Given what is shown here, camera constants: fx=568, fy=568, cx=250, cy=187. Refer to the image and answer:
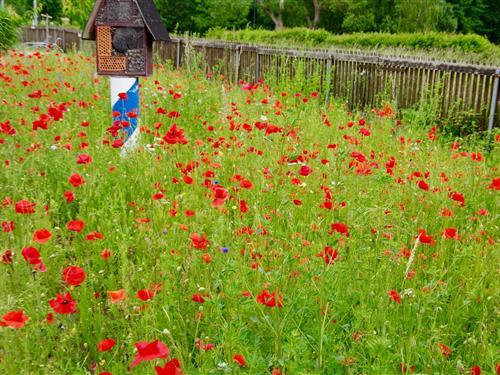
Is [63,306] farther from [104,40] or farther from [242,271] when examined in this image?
[104,40]

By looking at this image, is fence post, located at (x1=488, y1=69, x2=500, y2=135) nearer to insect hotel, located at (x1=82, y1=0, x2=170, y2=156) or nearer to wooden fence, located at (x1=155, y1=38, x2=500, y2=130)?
wooden fence, located at (x1=155, y1=38, x2=500, y2=130)

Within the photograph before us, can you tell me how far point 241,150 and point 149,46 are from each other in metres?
1.46

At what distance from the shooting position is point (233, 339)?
2.01 metres

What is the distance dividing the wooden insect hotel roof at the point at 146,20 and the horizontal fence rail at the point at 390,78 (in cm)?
139

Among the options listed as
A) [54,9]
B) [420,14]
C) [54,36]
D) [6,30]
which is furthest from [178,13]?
[6,30]

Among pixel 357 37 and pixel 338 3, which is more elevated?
pixel 338 3

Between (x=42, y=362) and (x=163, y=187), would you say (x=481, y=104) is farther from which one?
(x=42, y=362)

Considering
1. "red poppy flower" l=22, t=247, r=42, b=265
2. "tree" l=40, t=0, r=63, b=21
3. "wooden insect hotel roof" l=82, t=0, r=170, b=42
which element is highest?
"tree" l=40, t=0, r=63, b=21

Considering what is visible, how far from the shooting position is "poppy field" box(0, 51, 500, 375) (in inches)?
83.0

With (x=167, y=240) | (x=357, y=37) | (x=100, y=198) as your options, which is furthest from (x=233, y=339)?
(x=357, y=37)

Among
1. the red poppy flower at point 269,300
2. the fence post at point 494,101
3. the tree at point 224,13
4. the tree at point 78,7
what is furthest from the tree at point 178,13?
the red poppy flower at point 269,300

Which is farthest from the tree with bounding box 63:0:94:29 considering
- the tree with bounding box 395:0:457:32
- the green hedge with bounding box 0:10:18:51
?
the tree with bounding box 395:0:457:32

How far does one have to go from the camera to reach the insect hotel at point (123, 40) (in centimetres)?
515

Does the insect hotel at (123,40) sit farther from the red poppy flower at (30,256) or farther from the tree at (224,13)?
the tree at (224,13)
